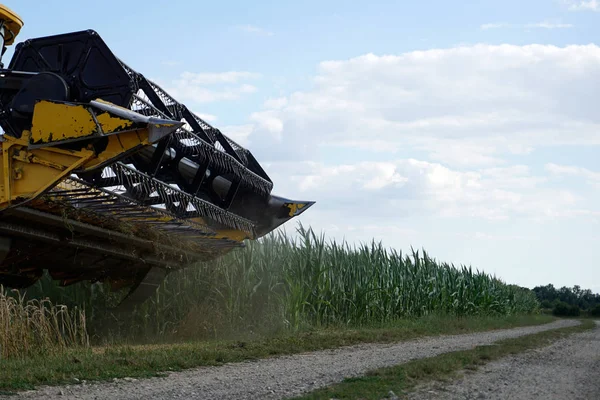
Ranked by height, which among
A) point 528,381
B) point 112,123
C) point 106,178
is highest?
point 112,123

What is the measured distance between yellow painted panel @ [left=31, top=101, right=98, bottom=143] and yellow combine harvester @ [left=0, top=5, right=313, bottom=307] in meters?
0.01

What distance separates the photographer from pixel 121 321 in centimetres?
1227

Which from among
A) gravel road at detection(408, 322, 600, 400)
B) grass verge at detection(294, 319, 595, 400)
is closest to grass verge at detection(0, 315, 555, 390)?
grass verge at detection(294, 319, 595, 400)

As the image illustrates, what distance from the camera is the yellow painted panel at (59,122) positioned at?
275 inches

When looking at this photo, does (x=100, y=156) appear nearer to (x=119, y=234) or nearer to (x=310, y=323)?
(x=119, y=234)

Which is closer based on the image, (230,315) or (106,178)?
(106,178)

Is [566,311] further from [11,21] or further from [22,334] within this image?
[11,21]

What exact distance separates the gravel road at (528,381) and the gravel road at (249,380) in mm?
1044

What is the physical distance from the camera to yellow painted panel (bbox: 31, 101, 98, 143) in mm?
6996

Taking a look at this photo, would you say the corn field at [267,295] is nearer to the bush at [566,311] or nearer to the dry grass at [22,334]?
the dry grass at [22,334]

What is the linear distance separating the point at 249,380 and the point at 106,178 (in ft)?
8.91

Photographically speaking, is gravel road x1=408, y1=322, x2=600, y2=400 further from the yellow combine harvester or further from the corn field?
the corn field

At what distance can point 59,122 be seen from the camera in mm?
7082

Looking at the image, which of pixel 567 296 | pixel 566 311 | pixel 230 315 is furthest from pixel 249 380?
pixel 567 296
